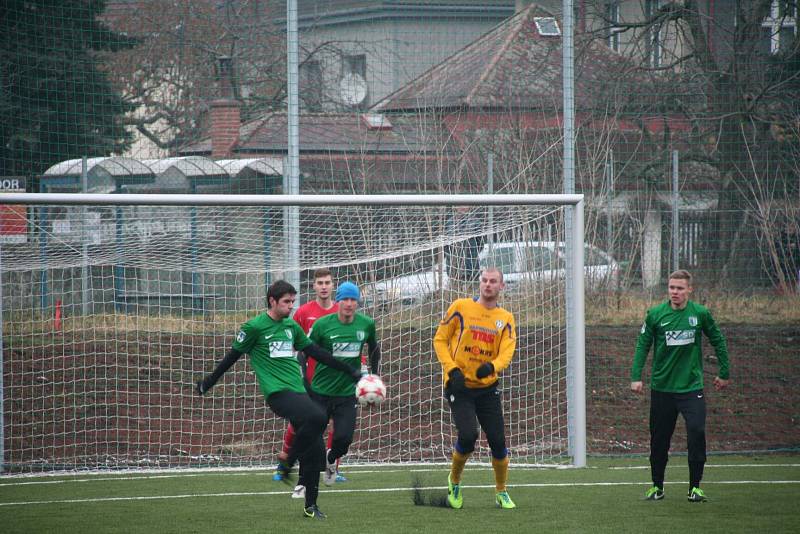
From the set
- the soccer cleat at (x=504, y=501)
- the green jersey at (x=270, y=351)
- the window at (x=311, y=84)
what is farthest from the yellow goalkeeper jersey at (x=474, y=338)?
the window at (x=311, y=84)

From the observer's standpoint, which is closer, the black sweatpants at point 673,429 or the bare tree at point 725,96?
the black sweatpants at point 673,429

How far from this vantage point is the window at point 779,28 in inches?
577

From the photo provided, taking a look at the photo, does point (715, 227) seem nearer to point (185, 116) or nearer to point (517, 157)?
point (517, 157)

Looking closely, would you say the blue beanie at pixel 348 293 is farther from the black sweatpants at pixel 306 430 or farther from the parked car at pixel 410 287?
the parked car at pixel 410 287

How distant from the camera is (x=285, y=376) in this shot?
7.89 m

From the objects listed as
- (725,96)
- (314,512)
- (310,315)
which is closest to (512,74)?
(725,96)

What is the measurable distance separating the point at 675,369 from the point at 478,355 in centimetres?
183

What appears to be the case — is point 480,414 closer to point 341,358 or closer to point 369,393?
point 369,393

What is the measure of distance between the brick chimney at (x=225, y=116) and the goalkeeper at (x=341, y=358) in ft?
19.3

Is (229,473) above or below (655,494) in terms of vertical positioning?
below

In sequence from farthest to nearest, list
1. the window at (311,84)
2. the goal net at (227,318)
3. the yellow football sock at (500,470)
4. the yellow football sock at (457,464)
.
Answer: the window at (311,84) < the goal net at (227,318) < the yellow football sock at (500,470) < the yellow football sock at (457,464)

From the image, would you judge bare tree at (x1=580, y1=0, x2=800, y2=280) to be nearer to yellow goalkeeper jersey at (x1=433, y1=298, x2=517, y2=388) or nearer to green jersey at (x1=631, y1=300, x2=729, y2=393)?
green jersey at (x1=631, y1=300, x2=729, y2=393)

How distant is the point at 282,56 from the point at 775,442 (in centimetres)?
885

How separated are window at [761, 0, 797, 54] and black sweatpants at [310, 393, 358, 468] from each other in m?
9.12
